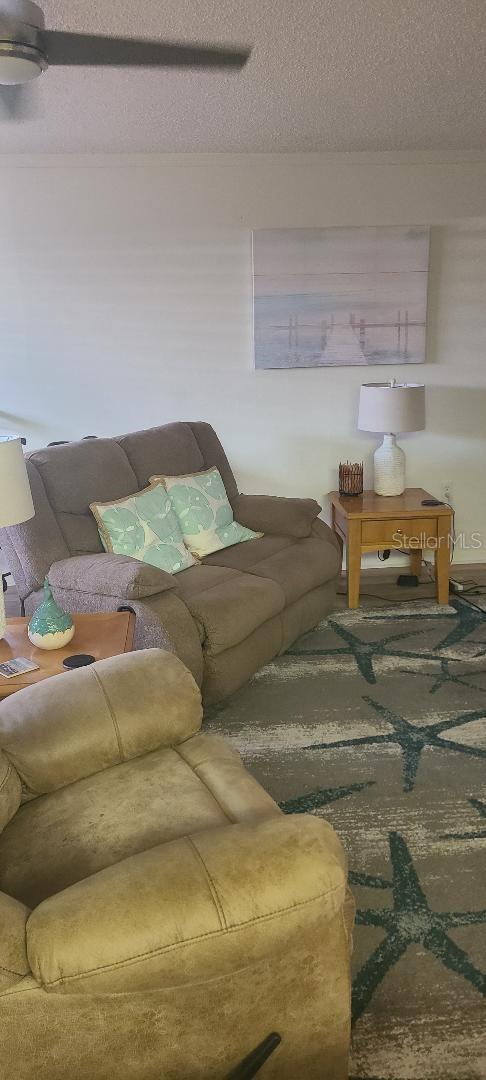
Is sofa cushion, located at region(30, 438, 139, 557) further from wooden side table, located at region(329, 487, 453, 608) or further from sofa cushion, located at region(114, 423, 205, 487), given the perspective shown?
wooden side table, located at region(329, 487, 453, 608)

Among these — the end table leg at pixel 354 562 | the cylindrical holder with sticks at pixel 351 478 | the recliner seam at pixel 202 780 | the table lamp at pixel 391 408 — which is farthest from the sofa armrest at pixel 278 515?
the recliner seam at pixel 202 780

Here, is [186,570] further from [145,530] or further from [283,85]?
[283,85]

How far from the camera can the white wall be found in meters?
4.00

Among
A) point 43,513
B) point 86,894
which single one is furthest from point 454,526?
point 86,894

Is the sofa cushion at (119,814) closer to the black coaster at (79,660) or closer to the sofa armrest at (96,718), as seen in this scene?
the sofa armrest at (96,718)

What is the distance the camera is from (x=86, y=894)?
4.03 ft

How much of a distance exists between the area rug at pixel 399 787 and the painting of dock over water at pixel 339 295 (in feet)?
4.60

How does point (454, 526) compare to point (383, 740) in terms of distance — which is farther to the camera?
point (454, 526)

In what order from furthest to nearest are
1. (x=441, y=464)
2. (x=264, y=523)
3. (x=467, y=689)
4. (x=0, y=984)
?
1. (x=441, y=464)
2. (x=264, y=523)
3. (x=467, y=689)
4. (x=0, y=984)

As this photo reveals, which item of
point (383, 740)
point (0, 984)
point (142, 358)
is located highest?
point (142, 358)

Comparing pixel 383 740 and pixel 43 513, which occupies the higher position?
pixel 43 513

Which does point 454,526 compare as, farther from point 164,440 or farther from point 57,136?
point 57,136

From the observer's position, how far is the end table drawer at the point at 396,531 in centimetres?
387

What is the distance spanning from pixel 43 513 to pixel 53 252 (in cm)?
165
